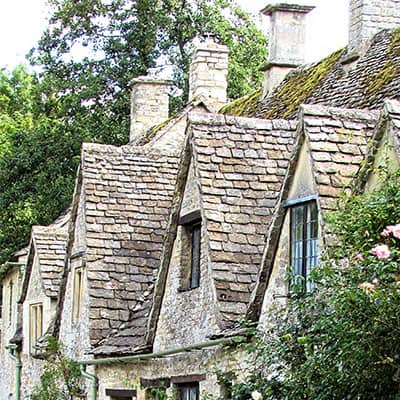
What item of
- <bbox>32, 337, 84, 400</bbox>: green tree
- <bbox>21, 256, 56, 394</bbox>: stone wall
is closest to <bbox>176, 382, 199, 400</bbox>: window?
<bbox>32, 337, 84, 400</bbox>: green tree

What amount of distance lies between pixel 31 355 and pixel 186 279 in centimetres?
1090

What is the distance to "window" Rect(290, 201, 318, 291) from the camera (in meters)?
15.0

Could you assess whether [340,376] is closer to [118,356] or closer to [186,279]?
[186,279]

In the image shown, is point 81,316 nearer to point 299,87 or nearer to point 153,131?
point 299,87

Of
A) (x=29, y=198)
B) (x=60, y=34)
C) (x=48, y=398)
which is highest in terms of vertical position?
(x=60, y=34)

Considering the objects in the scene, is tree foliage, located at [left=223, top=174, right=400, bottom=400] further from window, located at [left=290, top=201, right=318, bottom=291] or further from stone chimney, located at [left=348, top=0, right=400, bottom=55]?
stone chimney, located at [left=348, top=0, right=400, bottom=55]

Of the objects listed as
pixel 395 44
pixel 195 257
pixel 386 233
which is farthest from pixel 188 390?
pixel 386 233

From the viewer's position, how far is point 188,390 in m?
19.0

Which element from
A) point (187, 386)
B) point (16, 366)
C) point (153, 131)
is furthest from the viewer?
point (153, 131)

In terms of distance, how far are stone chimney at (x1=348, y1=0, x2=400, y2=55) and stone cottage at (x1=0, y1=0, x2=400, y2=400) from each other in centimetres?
2

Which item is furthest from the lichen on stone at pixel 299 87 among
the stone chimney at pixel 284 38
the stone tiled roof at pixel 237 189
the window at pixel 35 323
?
the window at pixel 35 323

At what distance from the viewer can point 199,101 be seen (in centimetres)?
3166

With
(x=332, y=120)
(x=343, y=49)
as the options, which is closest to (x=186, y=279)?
(x=332, y=120)

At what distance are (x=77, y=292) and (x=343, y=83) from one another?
6298 mm
